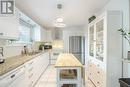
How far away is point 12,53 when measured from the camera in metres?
4.41

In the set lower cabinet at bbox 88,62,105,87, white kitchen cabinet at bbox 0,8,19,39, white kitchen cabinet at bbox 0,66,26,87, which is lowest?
lower cabinet at bbox 88,62,105,87

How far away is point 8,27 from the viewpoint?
3312mm

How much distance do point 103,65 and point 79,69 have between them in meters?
0.73

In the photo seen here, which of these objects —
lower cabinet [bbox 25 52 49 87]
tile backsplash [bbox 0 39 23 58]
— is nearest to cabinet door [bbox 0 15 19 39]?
tile backsplash [bbox 0 39 23 58]

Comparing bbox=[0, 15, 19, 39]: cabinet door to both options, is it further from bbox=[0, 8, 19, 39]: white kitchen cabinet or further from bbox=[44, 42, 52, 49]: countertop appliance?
bbox=[44, 42, 52, 49]: countertop appliance

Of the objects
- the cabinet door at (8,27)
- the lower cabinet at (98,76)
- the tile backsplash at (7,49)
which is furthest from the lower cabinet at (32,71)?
the lower cabinet at (98,76)

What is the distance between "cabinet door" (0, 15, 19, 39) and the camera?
10.2ft

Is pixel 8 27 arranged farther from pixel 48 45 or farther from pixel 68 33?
pixel 48 45

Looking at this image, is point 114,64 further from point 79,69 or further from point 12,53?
point 12,53

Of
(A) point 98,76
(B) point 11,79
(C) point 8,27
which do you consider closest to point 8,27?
(C) point 8,27

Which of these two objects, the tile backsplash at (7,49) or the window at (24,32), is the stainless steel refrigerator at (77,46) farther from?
the tile backsplash at (7,49)

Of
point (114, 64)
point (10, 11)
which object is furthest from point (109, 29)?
point (10, 11)

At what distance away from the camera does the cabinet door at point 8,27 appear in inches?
122

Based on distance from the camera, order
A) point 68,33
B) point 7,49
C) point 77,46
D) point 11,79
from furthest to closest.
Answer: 1. point 68,33
2. point 77,46
3. point 7,49
4. point 11,79
